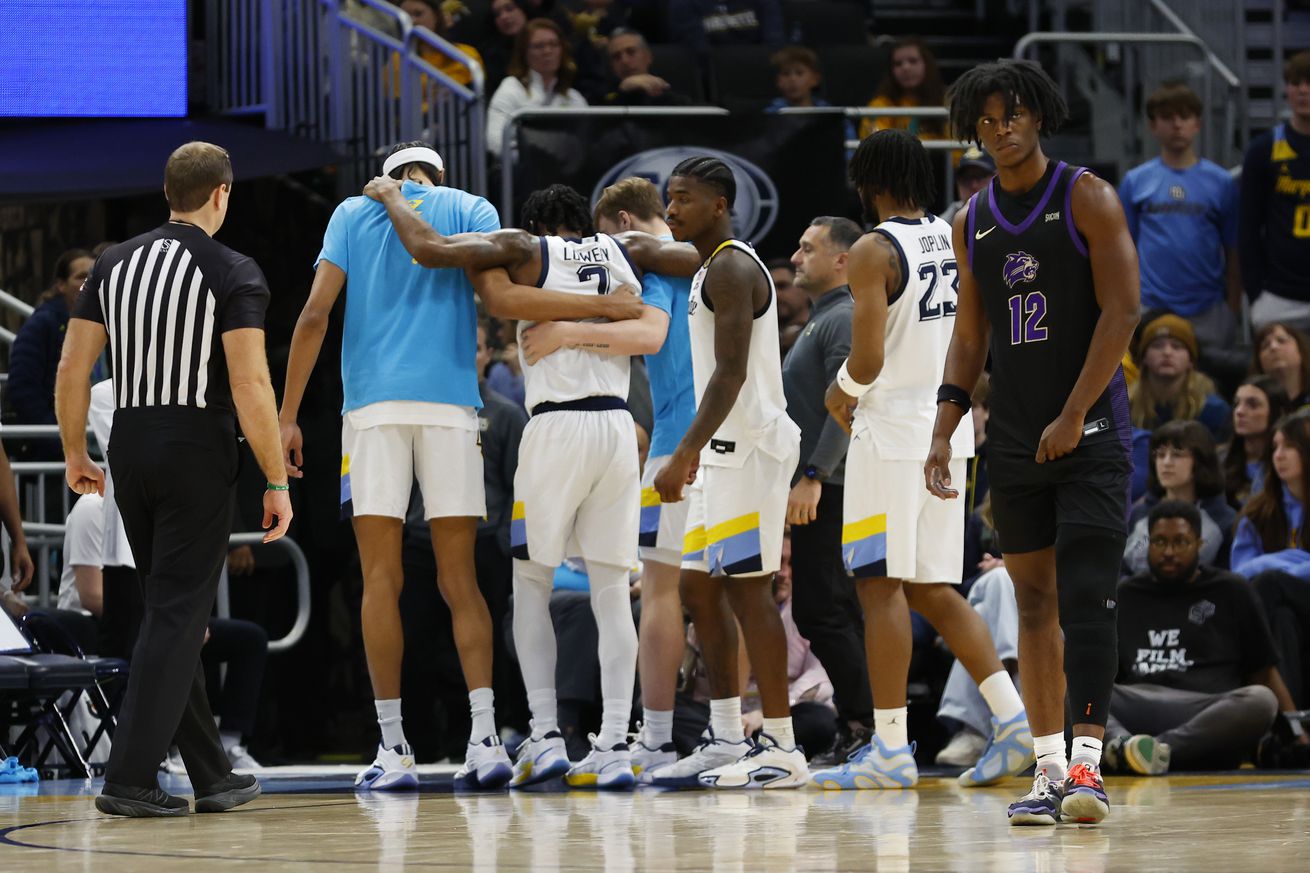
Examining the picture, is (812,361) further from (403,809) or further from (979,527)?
(403,809)

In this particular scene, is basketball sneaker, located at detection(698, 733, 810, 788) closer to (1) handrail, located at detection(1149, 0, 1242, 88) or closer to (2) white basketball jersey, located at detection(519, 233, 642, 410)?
(2) white basketball jersey, located at detection(519, 233, 642, 410)

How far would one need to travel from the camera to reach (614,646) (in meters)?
6.59

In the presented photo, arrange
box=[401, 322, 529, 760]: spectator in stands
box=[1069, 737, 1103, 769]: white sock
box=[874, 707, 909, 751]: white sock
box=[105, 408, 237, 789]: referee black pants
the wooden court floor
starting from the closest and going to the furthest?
the wooden court floor < box=[1069, 737, 1103, 769]: white sock < box=[105, 408, 237, 789]: referee black pants < box=[874, 707, 909, 751]: white sock < box=[401, 322, 529, 760]: spectator in stands

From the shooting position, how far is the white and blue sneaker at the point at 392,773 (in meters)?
6.47

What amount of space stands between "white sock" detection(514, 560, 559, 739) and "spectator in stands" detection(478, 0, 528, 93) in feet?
18.5

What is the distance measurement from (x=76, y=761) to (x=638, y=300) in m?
2.83

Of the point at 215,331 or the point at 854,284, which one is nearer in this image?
the point at 215,331

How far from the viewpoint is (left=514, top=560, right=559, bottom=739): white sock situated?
21.5 feet

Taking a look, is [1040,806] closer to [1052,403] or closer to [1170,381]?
[1052,403]

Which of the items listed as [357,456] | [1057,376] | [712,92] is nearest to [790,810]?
[1057,376]

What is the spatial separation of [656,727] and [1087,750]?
7.58 feet

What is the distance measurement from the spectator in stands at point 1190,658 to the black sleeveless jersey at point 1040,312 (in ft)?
9.30

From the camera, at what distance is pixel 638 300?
22.2 ft

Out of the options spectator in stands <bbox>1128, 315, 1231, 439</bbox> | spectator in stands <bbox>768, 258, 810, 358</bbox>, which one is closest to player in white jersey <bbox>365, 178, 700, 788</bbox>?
spectator in stands <bbox>768, 258, 810, 358</bbox>
